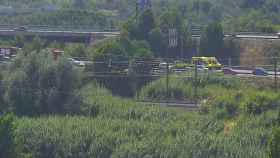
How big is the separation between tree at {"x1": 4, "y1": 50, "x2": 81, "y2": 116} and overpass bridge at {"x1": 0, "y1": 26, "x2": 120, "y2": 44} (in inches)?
414

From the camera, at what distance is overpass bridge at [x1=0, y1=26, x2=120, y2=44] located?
2928 centimetres

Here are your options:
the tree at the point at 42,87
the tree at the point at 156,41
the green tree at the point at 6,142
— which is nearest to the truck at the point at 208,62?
the tree at the point at 156,41

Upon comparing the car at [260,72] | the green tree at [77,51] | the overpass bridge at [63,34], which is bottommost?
the overpass bridge at [63,34]

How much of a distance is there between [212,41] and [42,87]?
9.66m

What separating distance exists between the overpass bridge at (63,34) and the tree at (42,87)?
34.5ft

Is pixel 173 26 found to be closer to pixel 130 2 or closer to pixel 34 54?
pixel 34 54

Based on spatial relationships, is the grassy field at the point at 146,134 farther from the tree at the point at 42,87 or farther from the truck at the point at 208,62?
the truck at the point at 208,62

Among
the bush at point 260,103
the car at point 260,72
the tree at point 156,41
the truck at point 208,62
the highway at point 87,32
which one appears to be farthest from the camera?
the highway at point 87,32

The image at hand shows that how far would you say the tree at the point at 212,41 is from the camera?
2625 cm

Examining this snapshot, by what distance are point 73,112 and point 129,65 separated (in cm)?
457

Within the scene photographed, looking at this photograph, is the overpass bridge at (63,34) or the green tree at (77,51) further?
the overpass bridge at (63,34)

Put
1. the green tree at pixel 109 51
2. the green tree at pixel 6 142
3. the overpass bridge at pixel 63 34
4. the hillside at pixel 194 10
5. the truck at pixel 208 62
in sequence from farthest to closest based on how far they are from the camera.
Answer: the hillside at pixel 194 10, the overpass bridge at pixel 63 34, the truck at pixel 208 62, the green tree at pixel 109 51, the green tree at pixel 6 142

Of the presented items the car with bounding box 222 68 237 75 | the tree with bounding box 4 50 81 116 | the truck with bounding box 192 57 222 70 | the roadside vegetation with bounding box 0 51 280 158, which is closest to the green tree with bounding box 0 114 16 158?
the roadside vegetation with bounding box 0 51 280 158

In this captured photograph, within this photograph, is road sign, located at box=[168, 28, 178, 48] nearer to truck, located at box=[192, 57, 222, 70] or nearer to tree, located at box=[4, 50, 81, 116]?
truck, located at box=[192, 57, 222, 70]
